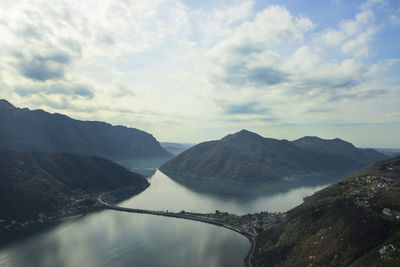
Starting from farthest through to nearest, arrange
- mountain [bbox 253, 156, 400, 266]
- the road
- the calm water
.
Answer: the road → the calm water → mountain [bbox 253, 156, 400, 266]

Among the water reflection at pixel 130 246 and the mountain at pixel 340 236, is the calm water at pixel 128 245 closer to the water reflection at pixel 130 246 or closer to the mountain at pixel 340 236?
the water reflection at pixel 130 246

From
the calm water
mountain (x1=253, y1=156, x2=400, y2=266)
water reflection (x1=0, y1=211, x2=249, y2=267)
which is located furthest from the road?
mountain (x1=253, y1=156, x2=400, y2=266)

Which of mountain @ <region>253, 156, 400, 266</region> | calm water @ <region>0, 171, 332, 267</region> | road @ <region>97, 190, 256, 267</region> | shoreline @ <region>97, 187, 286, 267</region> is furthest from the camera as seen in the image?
shoreline @ <region>97, 187, 286, 267</region>

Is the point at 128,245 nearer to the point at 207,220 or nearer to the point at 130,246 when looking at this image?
the point at 130,246

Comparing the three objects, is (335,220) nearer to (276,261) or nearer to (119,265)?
(276,261)

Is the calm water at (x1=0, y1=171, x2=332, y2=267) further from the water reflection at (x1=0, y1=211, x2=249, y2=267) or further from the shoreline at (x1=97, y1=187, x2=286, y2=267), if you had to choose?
the shoreline at (x1=97, y1=187, x2=286, y2=267)

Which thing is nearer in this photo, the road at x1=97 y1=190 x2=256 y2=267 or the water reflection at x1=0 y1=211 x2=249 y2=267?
the water reflection at x1=0 y1=211 x2=249 y2=267

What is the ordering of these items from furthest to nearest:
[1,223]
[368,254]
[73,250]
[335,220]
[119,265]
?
[1,223], [73,250], [119,265], [335,220], [368,254]

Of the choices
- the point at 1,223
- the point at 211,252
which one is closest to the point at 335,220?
the point at 211,252
